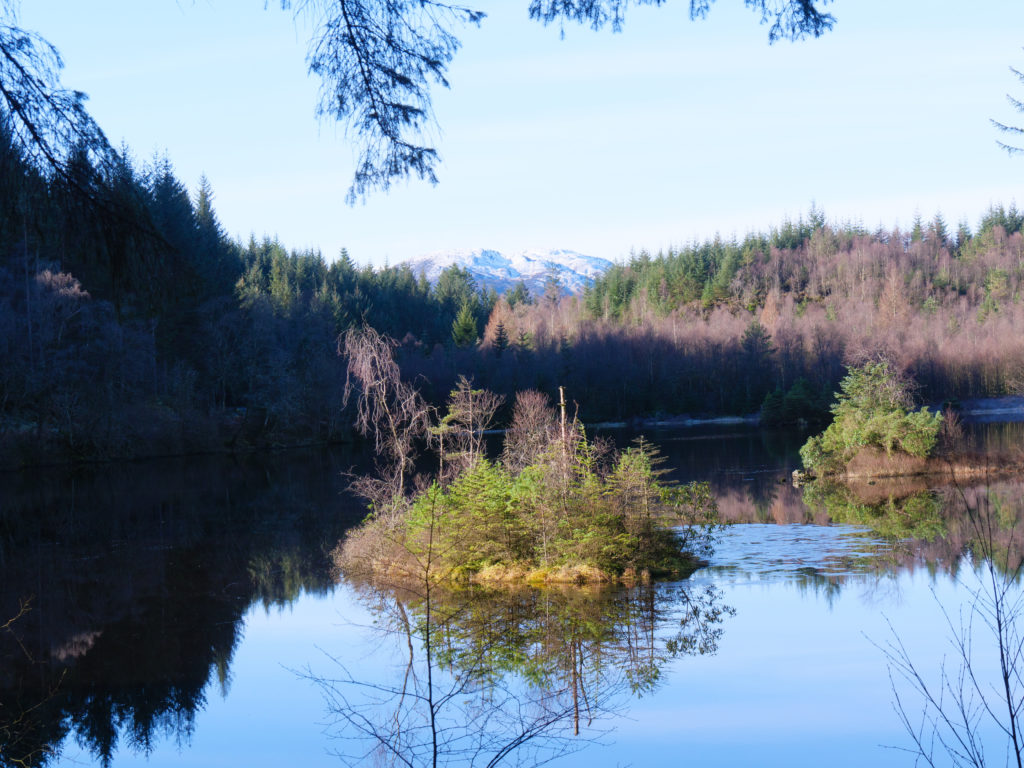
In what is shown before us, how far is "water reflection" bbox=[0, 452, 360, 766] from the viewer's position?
11297 millimetres

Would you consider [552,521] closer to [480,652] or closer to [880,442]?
[480,652]

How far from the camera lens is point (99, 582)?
744 inches

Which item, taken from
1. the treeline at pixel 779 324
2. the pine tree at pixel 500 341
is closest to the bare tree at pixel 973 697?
the treeline at pixel 779 324

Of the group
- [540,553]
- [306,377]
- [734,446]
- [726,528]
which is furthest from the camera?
[306,377]

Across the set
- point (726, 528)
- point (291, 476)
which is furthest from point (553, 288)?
point (726, 528)

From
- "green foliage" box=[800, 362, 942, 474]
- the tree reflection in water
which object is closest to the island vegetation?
the tree reflection in water

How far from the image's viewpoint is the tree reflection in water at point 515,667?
9.77m

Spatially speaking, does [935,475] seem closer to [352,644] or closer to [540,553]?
[540,553]

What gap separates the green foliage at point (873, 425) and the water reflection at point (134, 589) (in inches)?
671

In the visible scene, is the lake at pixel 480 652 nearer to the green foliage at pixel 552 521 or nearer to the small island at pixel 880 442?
the green foliage at pixel 552 521

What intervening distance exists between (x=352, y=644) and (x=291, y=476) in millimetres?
25554

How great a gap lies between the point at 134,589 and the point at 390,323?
7440 cm

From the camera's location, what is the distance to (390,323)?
91875 mm

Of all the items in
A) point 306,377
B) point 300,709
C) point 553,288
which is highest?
point 553,288
